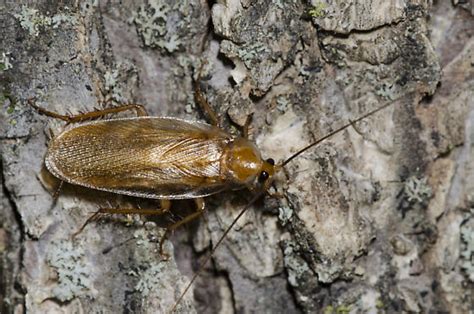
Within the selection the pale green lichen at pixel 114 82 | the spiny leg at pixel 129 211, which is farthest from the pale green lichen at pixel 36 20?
the spiny leg at pixel 129 211

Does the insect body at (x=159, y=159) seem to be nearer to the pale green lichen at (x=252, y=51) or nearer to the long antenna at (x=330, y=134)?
the long antenna at (x=330, y=134)

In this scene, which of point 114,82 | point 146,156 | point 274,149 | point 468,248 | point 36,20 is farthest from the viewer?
point 146,156

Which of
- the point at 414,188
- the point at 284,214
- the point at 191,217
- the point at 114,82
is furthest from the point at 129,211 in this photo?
the point at 414,188

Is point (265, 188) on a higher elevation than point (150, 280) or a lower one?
higher

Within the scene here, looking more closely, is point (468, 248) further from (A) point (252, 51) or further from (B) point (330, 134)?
(A) point (252, 51)

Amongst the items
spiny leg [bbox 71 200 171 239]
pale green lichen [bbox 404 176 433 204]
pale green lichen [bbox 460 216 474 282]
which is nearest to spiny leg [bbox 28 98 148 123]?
spiny leg [bbox 71 200 171 239]

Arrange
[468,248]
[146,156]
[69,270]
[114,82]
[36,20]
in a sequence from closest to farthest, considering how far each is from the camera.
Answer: [36,20], [69,270], [114,82], [468,248], [146,156]
